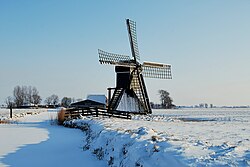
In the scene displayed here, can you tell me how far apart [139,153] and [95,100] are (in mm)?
68966

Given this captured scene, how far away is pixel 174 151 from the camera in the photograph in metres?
5.04

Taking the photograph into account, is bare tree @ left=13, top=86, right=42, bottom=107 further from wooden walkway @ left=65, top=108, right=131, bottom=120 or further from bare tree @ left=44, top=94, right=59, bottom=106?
wooden walkway @ left=65, top=108, right=131, bottom=120

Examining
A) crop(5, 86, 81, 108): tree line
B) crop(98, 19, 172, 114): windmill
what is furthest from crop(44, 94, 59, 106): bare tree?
crop(98, 19, 172, 114): windmill

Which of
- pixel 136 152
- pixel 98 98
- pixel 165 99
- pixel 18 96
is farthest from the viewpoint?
pixel 18 96

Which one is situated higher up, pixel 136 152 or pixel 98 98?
pixel 98 98

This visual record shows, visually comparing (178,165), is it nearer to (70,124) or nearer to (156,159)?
(156,159)

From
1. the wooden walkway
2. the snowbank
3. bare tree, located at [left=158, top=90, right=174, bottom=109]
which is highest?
bare tree, located at [left=158, top=90, right=174, bottom=109]

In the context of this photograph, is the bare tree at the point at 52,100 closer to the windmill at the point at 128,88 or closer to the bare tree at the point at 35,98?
the bare tree at the point at 35,98

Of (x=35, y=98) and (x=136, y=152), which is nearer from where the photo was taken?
(x=136, y=152)

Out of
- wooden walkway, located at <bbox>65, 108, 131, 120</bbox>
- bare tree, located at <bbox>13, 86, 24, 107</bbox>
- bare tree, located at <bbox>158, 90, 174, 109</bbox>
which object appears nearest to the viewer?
wooden walkway, located at <bbox>65, 108, 131, 120</bbox>

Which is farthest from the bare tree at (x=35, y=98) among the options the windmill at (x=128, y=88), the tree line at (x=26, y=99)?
the windmill at (x=128, y=88)

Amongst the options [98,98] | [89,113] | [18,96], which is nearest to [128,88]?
[89,113]

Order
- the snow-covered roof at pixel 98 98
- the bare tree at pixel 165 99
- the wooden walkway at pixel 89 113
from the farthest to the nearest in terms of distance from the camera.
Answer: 1. the bare tree at pixel 165 99
2. the snow-covered roof at pixel 98 98
3. the wooden walkway at pixel 89 113

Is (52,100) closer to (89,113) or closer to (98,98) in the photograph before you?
(98,98)
